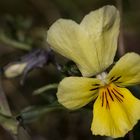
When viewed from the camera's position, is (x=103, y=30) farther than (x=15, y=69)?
No

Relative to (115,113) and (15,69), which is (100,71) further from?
(15,69)

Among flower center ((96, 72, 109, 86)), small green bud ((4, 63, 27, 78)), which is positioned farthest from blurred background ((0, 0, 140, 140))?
flower center ((96, 72, 109, 86))

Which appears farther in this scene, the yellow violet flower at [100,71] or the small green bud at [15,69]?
the small green bud at [15,69]

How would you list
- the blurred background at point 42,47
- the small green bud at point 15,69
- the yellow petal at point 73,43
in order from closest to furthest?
the yellow petal at point 73,43, the small green bud at point 15,69, the blurred background at point 42,47

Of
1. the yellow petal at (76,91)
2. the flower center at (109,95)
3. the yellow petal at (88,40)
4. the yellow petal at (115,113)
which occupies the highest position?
the yellow petal at (88,40)

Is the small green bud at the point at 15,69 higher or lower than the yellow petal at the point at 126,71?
higher

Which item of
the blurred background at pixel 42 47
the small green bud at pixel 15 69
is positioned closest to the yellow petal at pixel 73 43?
the small green bud at pixel 15 69

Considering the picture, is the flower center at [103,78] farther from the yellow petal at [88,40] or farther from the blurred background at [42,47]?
the blurred background at [42,47]

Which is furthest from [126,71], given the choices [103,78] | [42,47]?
[42,47]
